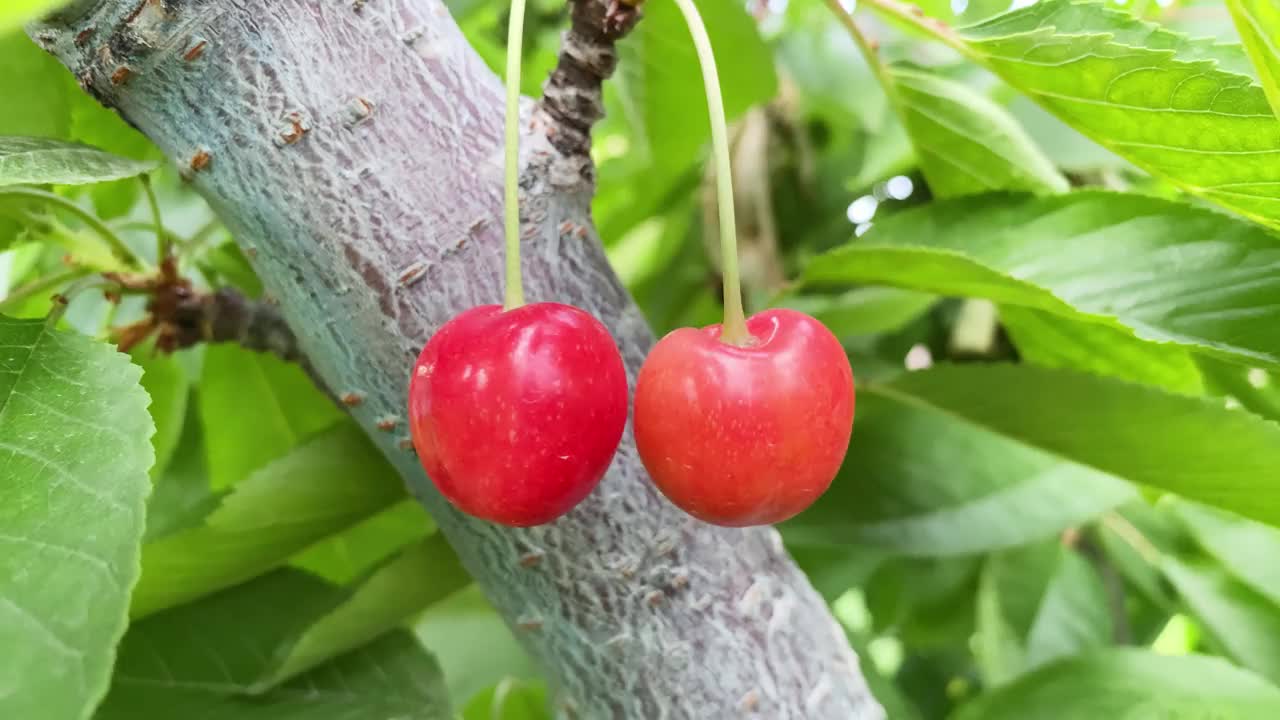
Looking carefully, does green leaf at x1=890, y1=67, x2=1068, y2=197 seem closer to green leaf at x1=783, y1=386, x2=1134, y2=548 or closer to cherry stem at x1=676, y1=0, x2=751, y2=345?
green leaf at x1=783, y1=386, x2=1134, y2=548

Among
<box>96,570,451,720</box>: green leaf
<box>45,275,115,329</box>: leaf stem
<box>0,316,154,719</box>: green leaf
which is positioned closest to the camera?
<box>0,316,154,719</box>: green leaf

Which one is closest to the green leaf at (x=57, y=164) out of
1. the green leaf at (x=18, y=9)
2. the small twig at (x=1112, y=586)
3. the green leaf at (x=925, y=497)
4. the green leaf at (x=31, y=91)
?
the green leaf at (x=31, y=91)

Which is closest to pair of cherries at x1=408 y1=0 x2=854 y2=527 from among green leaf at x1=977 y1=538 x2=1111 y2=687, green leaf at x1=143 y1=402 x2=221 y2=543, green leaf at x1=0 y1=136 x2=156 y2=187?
green leaf at x1=0 y1=136 x2=156 y2=187

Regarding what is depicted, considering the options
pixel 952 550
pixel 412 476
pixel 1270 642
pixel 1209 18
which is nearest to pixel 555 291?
pixel 412 476

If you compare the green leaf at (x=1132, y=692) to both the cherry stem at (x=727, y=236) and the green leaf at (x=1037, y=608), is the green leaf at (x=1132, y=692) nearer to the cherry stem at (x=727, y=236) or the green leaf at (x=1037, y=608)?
the green leaf at (x=1037, y=608)

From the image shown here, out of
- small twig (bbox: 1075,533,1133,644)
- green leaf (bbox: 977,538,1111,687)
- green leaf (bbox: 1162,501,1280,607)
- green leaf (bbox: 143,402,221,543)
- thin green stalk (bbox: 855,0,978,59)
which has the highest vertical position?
thin green stalk (bbox: 855,0,978,59)

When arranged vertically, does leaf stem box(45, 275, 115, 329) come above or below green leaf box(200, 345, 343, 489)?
above
